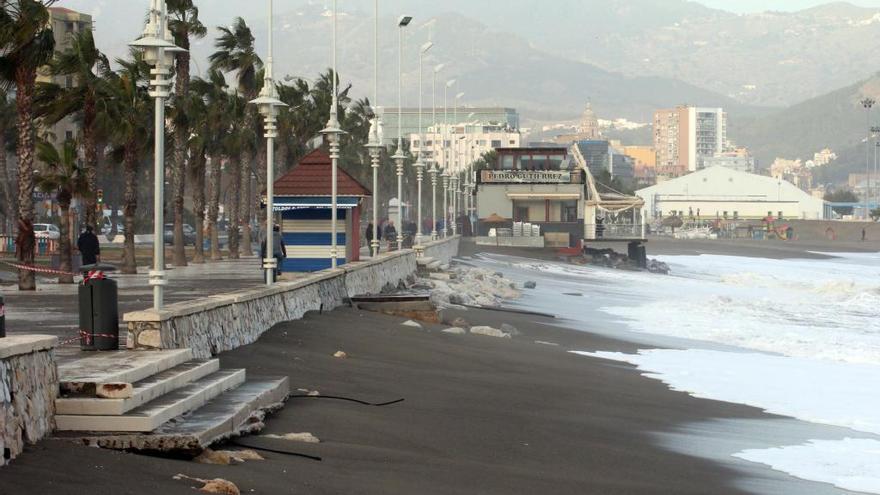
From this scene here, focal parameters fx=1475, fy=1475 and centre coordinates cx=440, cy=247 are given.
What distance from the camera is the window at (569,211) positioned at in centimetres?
8594

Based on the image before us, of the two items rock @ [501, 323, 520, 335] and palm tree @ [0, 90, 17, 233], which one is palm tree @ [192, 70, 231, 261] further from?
rock @ [501, 323, 520, 335]

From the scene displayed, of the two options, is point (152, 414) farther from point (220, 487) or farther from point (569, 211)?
point (569, 211)

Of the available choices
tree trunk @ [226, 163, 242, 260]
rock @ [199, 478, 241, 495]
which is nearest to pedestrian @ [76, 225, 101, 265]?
tree trunk @ [226, 163, 242, 260]

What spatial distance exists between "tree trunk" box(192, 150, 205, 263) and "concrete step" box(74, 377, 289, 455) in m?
39.6

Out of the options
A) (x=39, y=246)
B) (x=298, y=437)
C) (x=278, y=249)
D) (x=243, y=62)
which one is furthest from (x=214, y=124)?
(x=298, y=437)

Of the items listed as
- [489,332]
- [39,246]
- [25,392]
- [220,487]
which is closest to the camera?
[220,487]

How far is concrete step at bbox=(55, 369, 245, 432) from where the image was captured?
10320 mm

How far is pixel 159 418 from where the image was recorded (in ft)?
34.9

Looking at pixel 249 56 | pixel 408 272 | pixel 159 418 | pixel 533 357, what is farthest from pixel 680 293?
pixel 159 418

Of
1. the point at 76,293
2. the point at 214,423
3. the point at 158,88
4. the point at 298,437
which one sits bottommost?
the point at 298,437

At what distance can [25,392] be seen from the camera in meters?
9.73

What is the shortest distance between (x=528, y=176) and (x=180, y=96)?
41476 millimetres

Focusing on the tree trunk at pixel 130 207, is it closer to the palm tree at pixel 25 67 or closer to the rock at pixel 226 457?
the palm tree at pixel 25 67

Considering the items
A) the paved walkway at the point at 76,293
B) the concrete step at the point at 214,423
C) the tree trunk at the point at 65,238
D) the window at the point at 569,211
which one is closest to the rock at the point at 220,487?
the concrete step at the point at 214,423
